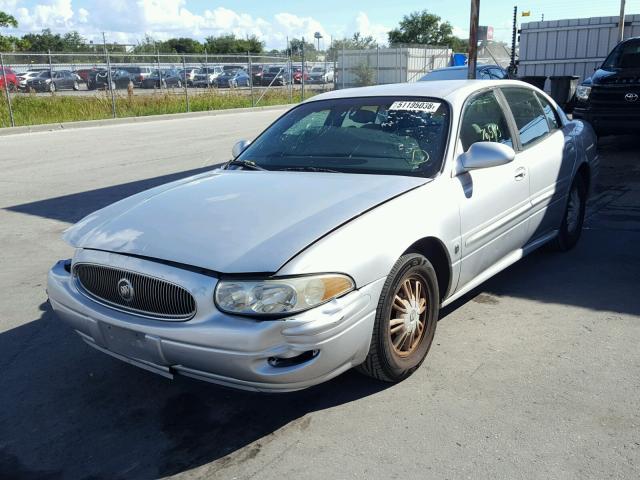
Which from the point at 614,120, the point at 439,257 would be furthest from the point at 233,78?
the point at 439,257

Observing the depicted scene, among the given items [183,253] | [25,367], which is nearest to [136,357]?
[183,253]

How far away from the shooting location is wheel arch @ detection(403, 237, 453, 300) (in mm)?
3543

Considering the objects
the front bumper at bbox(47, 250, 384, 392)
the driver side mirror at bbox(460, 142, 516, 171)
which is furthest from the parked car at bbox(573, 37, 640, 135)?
the front bumper at bbox(47, 250, 384, 392)

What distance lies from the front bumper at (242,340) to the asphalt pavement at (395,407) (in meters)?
0.35

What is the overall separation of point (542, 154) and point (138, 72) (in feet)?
82.4

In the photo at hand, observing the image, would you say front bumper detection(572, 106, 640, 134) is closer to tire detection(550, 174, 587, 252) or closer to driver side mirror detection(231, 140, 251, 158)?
tire detection(550, 174, 587, 252)

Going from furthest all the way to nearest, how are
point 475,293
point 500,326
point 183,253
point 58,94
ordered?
point 58,94 → point 475,293 → point 500,326 → point 183,253

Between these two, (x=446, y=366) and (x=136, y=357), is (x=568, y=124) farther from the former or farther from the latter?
(x=136, y=357)

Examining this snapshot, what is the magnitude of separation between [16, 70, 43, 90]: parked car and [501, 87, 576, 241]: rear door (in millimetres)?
21267

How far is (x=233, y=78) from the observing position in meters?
29.9

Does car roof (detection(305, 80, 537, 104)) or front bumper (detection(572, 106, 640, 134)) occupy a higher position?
car roof (detection(305, 80, 537, 104))

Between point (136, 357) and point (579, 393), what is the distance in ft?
7.52

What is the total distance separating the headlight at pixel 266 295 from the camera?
2783 mm

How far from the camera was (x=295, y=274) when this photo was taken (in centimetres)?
279
